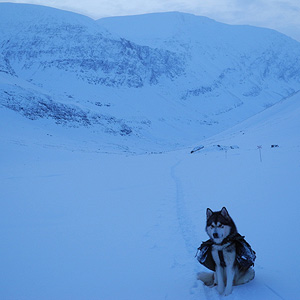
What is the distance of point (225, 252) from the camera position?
346cm

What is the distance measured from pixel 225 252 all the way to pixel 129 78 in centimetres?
9760

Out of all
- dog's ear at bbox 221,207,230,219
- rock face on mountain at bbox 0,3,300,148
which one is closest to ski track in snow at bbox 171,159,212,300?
dog's ear at bbox 221,207,230,219

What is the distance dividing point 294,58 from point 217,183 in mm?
169348

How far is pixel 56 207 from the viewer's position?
9250 mm

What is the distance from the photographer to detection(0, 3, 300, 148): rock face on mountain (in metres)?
59.9

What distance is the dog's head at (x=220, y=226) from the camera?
11.1 ft

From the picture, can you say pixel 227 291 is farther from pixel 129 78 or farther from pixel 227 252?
pixel 129 78

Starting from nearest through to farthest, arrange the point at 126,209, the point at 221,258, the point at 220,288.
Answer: the point at 221,258
the point at 220,288
the point at 126,209

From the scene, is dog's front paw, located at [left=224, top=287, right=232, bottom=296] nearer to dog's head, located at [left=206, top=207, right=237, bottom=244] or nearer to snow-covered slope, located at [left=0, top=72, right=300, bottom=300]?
snow-covered slope, located at [left=0, top=72, right=300, bottom=300]

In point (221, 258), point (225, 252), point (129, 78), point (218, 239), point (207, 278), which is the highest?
point (129, 78)

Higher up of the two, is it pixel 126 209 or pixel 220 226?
pixel 220 226

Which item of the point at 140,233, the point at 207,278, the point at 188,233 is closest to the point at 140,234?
the point at 140,233

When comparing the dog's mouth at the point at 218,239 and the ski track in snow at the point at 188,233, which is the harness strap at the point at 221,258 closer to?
the dog's mouth at the point at 218,239

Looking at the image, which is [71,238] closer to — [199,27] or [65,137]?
[65,137]
